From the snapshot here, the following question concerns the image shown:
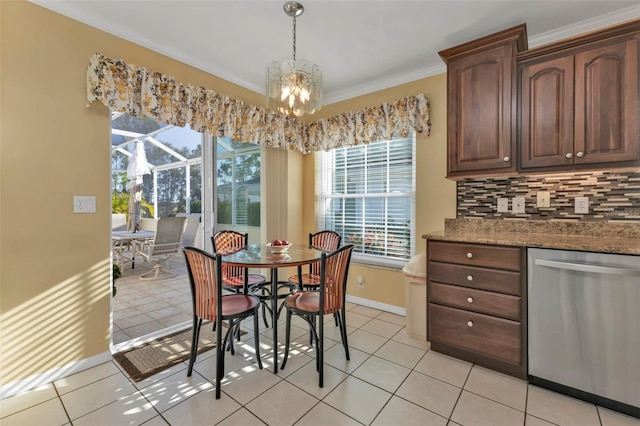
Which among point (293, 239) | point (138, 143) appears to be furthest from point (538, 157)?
point (138, 143)

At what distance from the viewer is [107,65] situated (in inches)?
85.0

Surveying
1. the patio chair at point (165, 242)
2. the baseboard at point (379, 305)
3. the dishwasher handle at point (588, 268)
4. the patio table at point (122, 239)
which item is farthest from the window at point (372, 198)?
the patio table at point (122, 239)

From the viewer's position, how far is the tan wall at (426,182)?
9.38ft

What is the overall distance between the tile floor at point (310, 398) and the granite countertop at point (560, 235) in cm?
95

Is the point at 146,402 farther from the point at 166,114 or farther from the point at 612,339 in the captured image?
the point at 612,339

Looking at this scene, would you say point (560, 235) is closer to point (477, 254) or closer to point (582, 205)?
point (582, 205)

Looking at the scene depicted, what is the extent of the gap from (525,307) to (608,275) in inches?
18.9

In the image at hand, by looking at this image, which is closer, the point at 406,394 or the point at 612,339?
the point at 612,339

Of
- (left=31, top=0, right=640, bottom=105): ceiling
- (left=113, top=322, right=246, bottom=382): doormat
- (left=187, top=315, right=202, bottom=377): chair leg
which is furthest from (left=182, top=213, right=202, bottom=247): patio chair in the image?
(left=187, top=315, right=202, bottom=377): chair leg

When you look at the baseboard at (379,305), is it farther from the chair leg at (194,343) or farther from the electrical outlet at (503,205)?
the chair leg at (194,343)

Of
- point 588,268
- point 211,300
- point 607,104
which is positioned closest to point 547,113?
point 607,104

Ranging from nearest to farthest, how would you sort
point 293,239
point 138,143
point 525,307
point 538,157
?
point 525,307
point 538,157
point 293,239
point 138,143

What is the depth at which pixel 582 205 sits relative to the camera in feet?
7.16

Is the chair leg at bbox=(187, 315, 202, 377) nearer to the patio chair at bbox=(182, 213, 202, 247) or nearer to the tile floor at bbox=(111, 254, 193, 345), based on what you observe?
the tile floor at bbox=(111, 254, 193, 345)
